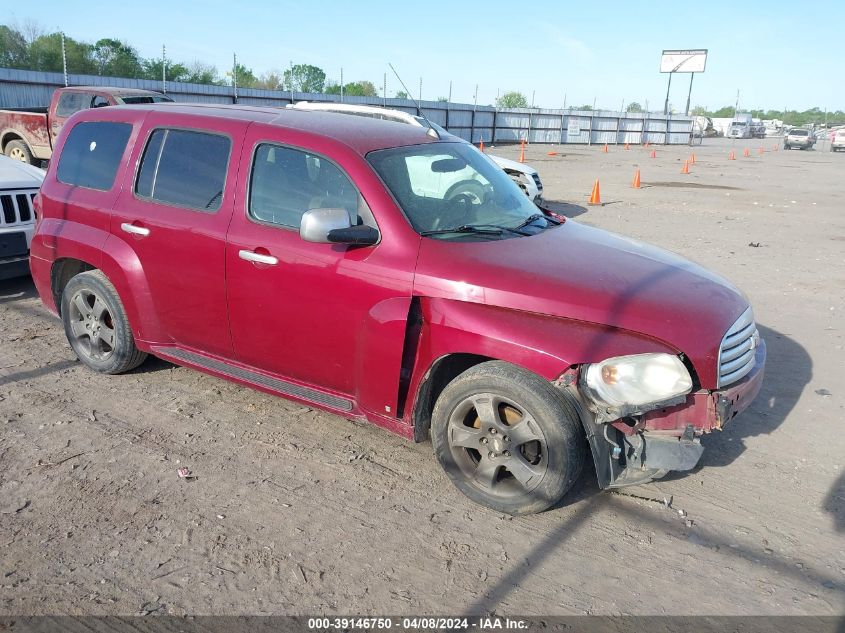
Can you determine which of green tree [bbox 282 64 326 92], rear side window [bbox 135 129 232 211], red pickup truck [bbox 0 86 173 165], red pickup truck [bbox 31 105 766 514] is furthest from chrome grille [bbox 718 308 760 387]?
green tree [bbox 282 64 326 92]

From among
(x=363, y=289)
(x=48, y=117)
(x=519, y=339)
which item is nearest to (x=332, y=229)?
(x=363, y=289)

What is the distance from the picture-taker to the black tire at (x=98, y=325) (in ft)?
15.5

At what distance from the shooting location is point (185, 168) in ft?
14.1

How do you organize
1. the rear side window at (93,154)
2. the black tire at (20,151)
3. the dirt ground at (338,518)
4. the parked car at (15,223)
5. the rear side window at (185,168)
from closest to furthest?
the dirt ground at (338,518), the rear side window at (185,168), the rear side window at (93,154), the parked car at (15,223), the black tire at (20,151)

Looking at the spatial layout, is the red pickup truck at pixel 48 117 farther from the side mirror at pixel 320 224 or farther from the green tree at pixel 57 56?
the green tree at pixel 57 56

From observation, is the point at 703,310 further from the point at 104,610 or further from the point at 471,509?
the point at 104,610

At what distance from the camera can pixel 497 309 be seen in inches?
130

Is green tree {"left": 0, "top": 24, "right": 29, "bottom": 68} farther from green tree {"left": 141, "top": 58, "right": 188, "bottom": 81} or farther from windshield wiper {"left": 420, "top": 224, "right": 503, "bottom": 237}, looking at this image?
windshield wiper {"left": 420, "top": 224, "right": 503, "bottom": 237}

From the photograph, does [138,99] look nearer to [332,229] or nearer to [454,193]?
[454,193]

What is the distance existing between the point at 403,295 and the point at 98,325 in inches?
105

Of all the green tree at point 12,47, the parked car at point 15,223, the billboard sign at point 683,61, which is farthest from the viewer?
the billboard sign at point 683,61

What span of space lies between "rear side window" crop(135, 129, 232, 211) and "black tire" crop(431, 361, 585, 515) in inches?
78.1

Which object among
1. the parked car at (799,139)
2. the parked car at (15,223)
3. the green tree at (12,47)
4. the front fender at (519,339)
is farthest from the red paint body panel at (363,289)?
the parked car at (799,139)

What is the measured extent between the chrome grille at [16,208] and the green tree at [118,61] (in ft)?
90.9
